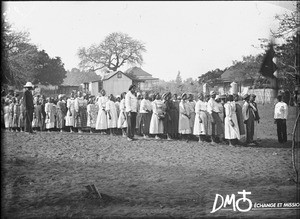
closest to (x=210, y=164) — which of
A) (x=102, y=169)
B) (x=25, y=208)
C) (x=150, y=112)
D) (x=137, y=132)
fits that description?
(x=102, y=169)

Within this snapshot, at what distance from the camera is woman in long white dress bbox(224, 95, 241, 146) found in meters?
9.06

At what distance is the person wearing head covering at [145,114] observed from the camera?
10.5m

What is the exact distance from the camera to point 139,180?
5383mm

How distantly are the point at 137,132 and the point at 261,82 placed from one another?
5.59 metres

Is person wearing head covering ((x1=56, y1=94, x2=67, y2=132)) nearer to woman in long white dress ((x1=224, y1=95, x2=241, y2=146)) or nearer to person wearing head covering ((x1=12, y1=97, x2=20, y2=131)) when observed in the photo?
person wearing head covering ((x1=12, y1=97, x2=20, y2=131))

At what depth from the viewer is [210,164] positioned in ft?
21.4

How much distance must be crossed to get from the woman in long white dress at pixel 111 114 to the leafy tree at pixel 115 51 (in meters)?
1.73

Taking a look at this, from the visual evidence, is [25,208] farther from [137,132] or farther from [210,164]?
[137,132]

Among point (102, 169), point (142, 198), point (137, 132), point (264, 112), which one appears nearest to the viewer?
point (142, 198)

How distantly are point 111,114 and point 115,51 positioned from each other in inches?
119

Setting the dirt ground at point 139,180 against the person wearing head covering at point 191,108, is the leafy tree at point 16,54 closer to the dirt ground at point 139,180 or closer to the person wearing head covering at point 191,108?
the dirt ground at point 139,180

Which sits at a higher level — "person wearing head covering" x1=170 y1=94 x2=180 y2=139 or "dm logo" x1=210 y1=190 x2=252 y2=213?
"person wearing head covering" x1=170 y1=94 x2=180 y2=139

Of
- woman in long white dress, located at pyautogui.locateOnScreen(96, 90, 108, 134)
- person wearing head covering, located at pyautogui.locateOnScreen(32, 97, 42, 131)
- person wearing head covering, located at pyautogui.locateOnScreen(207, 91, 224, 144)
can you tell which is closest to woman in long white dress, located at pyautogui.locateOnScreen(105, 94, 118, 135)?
woman in long white dress, located at pyautogui.locateOnScreen(96, 90, 108, 134)

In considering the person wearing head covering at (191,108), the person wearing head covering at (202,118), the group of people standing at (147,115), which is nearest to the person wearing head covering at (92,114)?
the group of people standing at (147,115)
